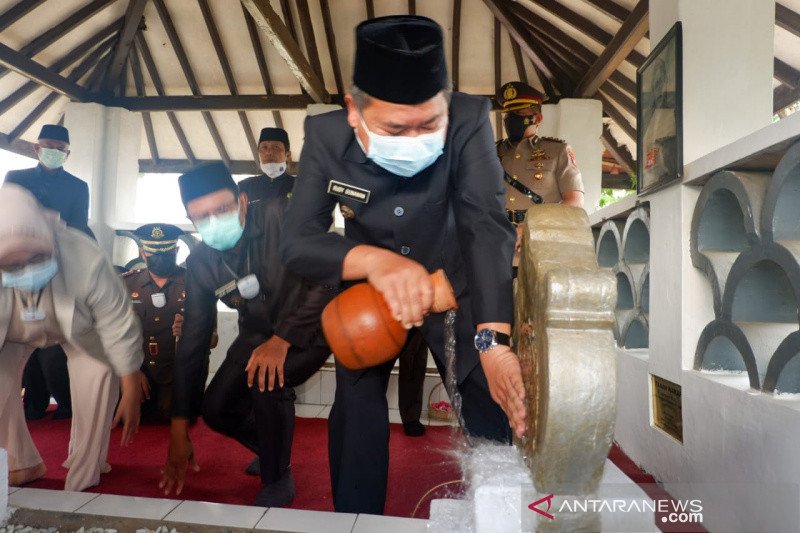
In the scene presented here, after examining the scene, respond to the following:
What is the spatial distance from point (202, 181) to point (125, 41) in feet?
26.1

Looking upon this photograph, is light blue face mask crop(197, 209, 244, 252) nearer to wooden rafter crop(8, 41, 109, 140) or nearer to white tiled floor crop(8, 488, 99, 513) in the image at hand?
white tiled floor crop(8, 488, 99, 513)

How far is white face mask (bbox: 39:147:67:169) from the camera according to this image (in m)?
4.03

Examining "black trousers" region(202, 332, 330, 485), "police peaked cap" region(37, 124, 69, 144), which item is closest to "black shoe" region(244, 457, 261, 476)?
"black trousers" region(202, 332, 330, 485)

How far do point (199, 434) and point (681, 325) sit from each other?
3358mm

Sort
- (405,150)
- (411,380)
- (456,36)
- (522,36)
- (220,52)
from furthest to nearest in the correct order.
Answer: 1. (220,52)
2. (456,36)
3. (522,36)
4. (411,380)
5. (405,150)

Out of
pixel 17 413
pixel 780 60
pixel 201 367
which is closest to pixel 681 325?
pixel 201 367

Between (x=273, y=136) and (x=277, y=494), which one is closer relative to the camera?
(x=277, y=494)

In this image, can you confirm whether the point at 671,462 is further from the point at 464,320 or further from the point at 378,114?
the point at 378,114

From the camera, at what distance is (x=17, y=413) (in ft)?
8.65

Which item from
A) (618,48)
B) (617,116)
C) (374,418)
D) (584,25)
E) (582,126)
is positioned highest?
(584,25)

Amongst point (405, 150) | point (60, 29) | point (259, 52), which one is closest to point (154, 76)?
point (60, 29)

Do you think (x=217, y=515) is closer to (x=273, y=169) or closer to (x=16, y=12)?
(x=273, y=169)

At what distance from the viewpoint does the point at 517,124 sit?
12.1 feet

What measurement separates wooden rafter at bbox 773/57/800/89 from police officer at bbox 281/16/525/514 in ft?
17.3
